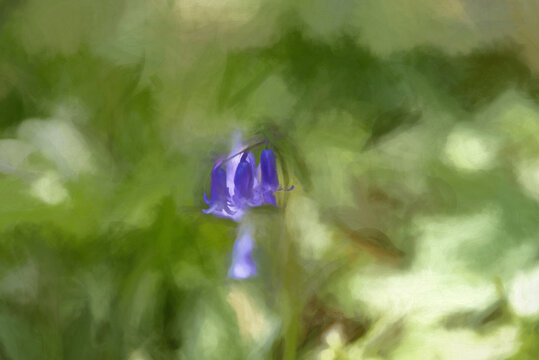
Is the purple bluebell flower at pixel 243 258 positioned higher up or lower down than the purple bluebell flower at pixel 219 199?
lower down

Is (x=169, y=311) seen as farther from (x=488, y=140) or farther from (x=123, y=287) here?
(x=488, y=140)

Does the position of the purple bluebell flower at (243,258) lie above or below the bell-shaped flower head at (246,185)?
below

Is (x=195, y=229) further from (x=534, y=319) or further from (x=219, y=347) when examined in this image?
(x=534, y=319)

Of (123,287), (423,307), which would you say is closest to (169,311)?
(123,287)

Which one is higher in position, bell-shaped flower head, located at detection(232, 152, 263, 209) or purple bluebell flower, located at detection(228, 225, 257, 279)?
bell-shaped flower head, located at detection(232, 152, 263, 209)

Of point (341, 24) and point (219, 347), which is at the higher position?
point (341, 24)
